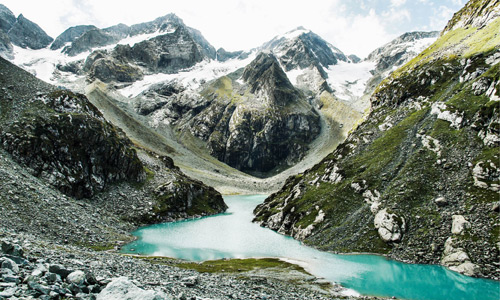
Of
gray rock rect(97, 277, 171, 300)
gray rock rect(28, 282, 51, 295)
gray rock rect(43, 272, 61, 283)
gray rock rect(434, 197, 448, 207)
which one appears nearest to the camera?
gray rock rect(28, 282, 51, 295)

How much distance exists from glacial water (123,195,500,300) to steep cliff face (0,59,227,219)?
11820 mm

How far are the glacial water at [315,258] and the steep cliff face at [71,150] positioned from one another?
11.8 m

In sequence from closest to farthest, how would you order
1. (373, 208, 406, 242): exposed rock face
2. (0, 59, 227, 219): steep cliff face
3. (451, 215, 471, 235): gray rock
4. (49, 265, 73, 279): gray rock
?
1. (49, 265, 73, 279): gray rock
2. (451, 215, 471, 235): gray rock
3. (373, 208, 406, 242): exposed rock face
4. (0, 59, 227, 219): steep cliff face

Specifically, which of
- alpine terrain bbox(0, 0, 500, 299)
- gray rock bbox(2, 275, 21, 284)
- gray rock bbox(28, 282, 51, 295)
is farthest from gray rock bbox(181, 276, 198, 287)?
gray rock bbox(2, 275, 21, 284)

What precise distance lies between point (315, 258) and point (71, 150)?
66.9 m

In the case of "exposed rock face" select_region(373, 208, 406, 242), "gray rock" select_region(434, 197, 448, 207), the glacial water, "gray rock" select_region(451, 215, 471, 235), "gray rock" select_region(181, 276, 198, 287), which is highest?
"gray rock" select_region(434, 197, 448, 207)

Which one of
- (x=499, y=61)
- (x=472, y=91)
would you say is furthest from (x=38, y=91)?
(x=499, y=61)

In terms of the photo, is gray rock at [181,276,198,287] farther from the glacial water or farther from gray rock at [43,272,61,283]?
the glacial water

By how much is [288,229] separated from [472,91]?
64.5 meters

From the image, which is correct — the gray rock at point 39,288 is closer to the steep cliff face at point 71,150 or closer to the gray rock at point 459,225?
the gray rock at point 459,225

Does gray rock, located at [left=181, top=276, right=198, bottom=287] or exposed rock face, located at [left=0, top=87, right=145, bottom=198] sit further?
exposed rock face, located at [left=0, top=87, right=145, bottom=198]

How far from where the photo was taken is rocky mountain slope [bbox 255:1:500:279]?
4578cm

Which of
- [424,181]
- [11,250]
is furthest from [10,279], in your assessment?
[424,181]

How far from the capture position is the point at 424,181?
59.4 meters
